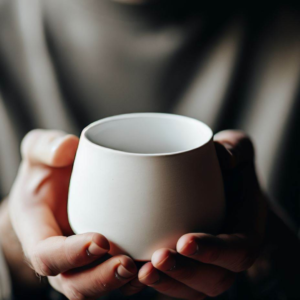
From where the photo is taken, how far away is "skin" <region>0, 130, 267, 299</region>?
40 cm

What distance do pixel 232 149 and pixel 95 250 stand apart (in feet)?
0.89

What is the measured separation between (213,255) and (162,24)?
664 mm

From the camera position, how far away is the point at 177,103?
3.13 ft

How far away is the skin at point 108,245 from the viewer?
15.8 inches

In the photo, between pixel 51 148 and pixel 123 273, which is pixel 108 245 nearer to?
pixel 123 273

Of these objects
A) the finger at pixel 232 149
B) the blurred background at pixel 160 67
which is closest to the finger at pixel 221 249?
the finger at pixel 232 149

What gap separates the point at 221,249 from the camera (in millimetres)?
430

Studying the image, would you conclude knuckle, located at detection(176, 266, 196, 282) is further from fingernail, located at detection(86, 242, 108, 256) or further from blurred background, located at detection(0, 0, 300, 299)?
blurred background, located at detection(0, 0, 300, 299)

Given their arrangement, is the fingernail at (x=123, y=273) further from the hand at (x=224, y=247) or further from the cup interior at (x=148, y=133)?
the cup interior at (x=148, y=133)

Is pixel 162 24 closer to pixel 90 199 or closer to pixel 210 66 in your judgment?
pixel 210 66

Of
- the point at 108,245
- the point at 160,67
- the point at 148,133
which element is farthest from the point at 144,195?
the point at 160,67

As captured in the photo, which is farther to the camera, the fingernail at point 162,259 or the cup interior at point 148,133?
the cup interior at point 148,133

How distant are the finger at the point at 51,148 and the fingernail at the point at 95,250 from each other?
0.21 m

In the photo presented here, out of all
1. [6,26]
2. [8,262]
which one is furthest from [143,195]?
[6,26]
